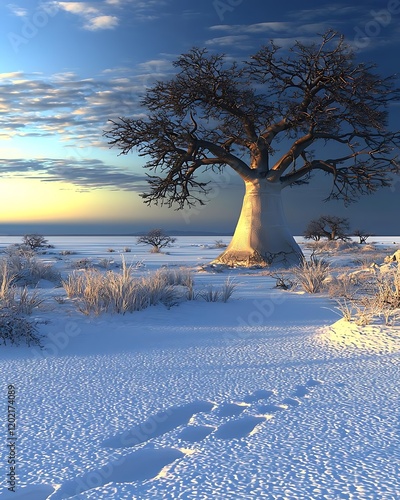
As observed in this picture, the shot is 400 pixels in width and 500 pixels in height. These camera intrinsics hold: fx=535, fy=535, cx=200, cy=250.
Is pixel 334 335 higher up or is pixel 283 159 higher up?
pixel 283 159

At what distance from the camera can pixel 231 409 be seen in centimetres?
280

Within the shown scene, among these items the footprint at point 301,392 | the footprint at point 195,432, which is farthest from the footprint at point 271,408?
the footprint at point 195,432

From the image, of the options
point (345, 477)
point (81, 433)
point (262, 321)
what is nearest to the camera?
point (345, 477)

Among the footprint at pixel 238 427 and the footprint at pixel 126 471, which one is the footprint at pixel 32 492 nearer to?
the footprint at pixel 126 471

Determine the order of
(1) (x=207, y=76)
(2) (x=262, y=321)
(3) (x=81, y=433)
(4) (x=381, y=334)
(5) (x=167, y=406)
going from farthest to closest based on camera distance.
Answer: (1) (x=207, y=76) < (2) (x=262, y=321) < (4) (x=381, y=334) < (5) (x=167, y=406) < (3) (x=81, y=433)

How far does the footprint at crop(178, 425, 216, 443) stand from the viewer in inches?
93.8

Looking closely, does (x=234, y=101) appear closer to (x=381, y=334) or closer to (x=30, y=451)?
(x=381, y=334)

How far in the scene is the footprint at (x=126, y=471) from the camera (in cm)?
188

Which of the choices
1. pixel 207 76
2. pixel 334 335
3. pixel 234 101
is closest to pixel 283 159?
pixel 234 101

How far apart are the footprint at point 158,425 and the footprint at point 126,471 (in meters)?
0.15

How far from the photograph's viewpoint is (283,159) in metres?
14.3

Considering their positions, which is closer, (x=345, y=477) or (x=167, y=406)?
(x=345, y=477)

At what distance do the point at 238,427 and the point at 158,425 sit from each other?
15.2 inches

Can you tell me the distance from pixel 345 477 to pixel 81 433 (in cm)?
118
